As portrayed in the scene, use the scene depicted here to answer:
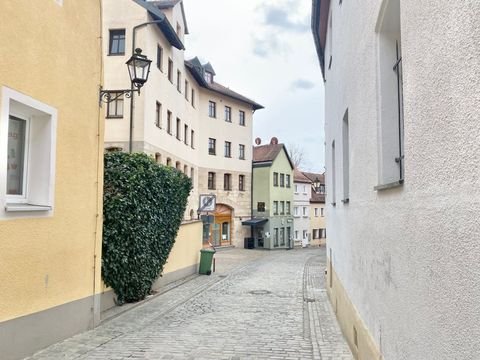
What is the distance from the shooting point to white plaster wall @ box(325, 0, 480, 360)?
2033 mm

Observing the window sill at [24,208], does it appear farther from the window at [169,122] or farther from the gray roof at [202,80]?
the gray roof at [202,80]

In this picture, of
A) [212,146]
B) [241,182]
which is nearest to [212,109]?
[212,146]

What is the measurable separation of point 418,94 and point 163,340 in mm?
6037

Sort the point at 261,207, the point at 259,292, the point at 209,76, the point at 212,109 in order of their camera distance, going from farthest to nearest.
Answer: the point at 261,207, the point at 209,76, the point at 212,109, the point at 259,292

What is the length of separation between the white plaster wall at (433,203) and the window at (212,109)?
105ft

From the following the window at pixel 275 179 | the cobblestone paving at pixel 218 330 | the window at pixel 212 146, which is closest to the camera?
the cobblestone paving at pixel 218 330

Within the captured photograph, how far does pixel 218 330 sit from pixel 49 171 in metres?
4.19

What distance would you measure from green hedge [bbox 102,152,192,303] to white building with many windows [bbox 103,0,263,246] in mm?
7904

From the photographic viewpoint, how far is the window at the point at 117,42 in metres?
21.8

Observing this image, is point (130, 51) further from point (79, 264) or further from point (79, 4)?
point (79, 264)

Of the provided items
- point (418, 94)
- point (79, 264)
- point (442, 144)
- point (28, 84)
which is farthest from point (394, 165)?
point (79, 264)

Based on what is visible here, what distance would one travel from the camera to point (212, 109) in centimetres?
3641

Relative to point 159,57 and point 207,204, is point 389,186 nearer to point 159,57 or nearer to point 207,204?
point 207,204

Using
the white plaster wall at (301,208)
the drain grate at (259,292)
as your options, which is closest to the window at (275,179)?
the white plaster wall at (301,208)
